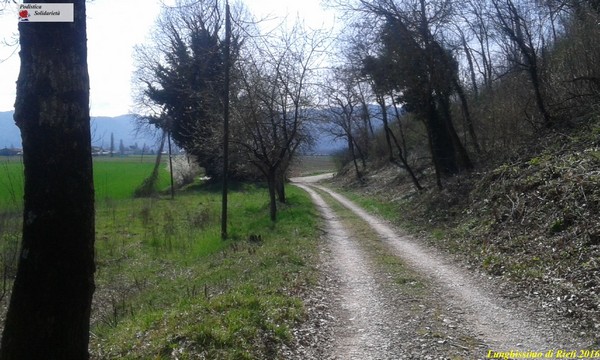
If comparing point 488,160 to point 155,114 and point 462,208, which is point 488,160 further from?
point 155,114

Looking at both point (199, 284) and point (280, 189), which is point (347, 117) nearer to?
point (280, 189)

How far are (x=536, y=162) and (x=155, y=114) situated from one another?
3789cm

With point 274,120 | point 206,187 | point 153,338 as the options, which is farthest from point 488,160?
point 206,187

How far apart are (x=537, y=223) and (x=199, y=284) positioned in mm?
7344

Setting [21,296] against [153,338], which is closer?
[21,296]

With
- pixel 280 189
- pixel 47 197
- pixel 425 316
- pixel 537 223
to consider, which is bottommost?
pixel 425 316

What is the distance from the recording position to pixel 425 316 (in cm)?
728

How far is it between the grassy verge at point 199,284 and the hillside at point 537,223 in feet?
12.0

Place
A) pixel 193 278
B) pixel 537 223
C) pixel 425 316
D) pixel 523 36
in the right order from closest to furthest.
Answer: pixel 425 316 → pixel 537 223 → pixel 193 278 → pixel 523 36

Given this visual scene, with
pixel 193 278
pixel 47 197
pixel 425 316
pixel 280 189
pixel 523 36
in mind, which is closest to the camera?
pixel 47 197

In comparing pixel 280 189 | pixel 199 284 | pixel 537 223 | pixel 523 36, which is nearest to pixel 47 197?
pixel 199 284

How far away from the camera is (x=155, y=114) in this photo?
4572cm

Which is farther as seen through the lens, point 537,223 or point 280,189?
point 280,189

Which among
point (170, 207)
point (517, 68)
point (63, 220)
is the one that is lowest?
point (170, 207)
